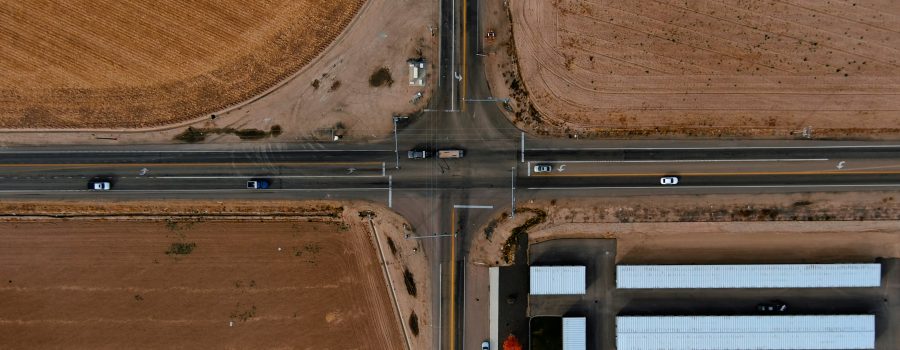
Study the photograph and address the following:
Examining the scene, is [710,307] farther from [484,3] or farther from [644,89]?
[484,3]

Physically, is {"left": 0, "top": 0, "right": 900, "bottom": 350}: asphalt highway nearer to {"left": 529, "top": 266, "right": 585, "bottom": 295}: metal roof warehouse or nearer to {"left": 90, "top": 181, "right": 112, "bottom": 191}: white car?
{"left": 90, "top": 181, "right": 112, "bottom": 191}: white car

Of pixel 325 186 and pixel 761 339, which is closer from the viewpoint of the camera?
pixel 761 339

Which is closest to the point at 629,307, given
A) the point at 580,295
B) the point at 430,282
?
the point at 580,295

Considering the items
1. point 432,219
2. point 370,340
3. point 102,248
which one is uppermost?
point 432,219

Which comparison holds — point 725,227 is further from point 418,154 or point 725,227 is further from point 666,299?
point 418,154

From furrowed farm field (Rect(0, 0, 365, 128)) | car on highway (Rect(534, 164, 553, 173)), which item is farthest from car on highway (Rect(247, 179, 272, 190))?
car on highway (Rect(534, 164, 553, 173))
